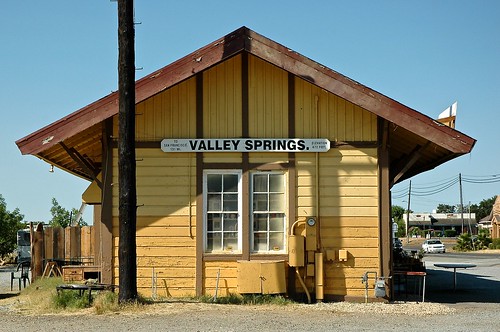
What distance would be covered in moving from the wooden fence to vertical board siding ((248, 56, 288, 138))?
9134 millimetres

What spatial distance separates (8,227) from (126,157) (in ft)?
79.9

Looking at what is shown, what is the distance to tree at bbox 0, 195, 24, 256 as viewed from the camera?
118ft

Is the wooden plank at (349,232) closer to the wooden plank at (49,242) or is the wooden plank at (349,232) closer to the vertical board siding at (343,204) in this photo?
the vertical board siding at (343,204)

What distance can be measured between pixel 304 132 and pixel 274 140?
66 centimetres

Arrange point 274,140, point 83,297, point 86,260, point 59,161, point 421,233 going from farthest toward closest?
point 421,233 → point 86,260 → point 59,161 → point 274,140 → point 83,297

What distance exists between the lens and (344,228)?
15781 mm

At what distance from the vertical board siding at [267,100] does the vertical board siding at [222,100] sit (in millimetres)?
286

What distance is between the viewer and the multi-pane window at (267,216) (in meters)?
15.8

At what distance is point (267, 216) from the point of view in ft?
51.9

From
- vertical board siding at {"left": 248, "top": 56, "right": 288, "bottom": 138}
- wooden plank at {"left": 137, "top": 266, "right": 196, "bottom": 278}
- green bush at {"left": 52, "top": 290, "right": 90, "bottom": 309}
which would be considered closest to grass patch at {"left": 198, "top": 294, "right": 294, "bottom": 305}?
wooden plank at {"left": 137, "top": 266, "right": 196, "bottom": 278}

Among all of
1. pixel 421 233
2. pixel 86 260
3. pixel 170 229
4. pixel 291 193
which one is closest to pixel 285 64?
pixel 291 193

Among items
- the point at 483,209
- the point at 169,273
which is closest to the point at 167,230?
the point at 169,273

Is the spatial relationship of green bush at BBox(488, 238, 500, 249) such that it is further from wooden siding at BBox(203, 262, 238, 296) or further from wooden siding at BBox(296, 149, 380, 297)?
wooden siding at BBox(203, 262, 238, 296)

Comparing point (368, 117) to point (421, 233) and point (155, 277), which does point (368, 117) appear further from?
point (421, 233)
